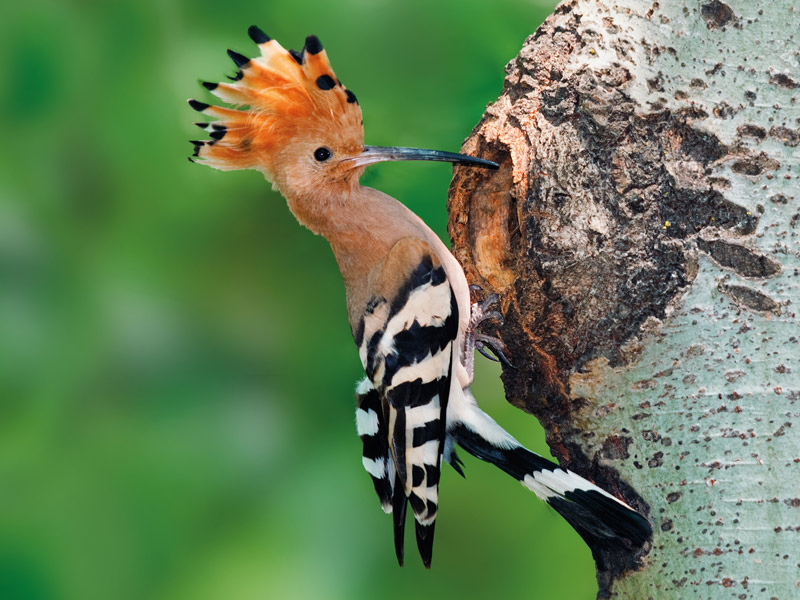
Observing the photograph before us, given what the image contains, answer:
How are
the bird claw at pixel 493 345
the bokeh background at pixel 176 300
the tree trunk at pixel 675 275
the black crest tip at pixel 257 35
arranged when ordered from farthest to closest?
the bokeh background at pixel 176 300
the bird claw at pixel 493 345
the black crest tip at pixel 257 35
the tree trunk at pixel 675 275

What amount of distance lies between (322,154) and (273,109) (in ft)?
0.36

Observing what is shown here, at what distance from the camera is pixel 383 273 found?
4.86 feet

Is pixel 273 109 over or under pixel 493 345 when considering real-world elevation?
over

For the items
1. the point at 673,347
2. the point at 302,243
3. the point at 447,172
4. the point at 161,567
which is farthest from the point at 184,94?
the point at 673,347

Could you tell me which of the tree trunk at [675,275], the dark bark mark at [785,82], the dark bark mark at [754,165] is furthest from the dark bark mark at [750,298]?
the dark bark mark at [785,82]

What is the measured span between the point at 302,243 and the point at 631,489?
1.04m

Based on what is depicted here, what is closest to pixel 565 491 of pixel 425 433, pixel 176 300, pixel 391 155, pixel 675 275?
pixel 425 433

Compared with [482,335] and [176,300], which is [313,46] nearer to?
[482,335]

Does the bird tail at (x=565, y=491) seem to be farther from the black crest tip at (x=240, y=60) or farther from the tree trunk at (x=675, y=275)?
the black crest tip at (x=240, y=60)

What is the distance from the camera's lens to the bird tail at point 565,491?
3.76ft

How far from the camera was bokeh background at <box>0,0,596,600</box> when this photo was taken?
1.82 m

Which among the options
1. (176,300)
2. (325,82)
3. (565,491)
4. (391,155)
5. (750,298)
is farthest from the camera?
(176,300)

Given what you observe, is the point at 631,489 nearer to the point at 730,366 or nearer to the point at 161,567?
the point at 730,366

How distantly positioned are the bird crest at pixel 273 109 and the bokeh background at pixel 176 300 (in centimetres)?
38
